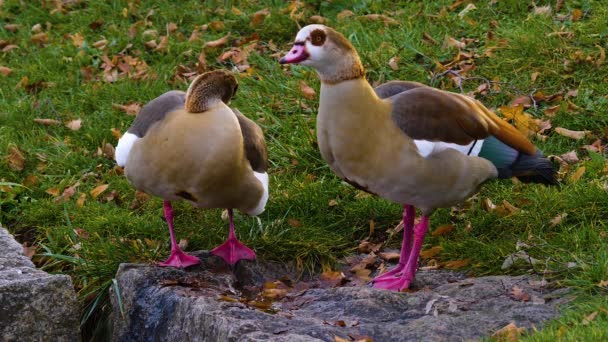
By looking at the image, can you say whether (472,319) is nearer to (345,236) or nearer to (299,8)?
(345,236)

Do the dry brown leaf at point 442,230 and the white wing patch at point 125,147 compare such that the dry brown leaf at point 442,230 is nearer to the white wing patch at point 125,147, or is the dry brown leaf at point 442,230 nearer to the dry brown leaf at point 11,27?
the white wing patch at point 125,147

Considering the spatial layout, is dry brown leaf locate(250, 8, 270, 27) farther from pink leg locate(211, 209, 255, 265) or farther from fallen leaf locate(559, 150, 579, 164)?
pink leg locate(211, 209, 255, 265)

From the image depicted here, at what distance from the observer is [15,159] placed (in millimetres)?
6527

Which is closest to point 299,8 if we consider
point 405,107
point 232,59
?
point 232,59

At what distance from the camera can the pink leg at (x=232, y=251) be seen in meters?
4.84

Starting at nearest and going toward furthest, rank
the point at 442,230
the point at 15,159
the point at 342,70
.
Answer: the point at 342,70, the point at 442,230, the point at 15,159

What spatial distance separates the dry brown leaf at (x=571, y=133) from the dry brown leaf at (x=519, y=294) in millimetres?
2091

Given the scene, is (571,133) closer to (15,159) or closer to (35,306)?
(35,306)

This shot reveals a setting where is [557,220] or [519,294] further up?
[519,294]

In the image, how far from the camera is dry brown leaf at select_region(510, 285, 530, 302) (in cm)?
398

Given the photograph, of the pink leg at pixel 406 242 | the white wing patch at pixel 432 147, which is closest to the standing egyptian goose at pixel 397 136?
the white wing patch at pixel 432 147

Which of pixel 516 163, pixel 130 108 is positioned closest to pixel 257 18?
pixel 130 108

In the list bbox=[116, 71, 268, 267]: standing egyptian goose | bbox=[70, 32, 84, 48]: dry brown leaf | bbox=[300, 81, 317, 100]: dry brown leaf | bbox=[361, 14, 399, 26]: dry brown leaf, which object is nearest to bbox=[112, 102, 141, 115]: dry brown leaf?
bbox=[300, 81, 317, 100]: dry brown leaf

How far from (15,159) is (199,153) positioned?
2.74 metres
